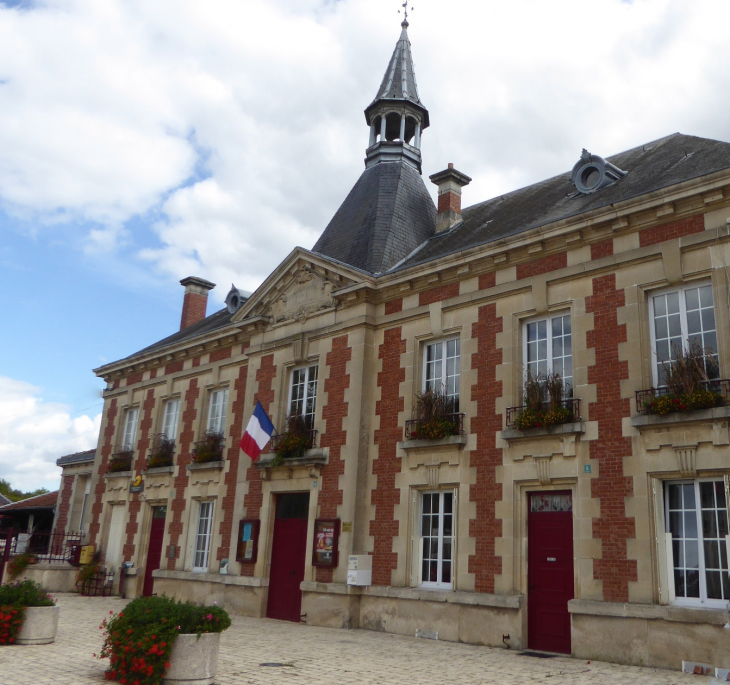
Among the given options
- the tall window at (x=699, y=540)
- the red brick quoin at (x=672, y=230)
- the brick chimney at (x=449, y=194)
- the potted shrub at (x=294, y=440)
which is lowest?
the tall window at (x=699, y=540)

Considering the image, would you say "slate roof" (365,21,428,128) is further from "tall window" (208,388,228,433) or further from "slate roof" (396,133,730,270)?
"tall window" (208,388,228,433)

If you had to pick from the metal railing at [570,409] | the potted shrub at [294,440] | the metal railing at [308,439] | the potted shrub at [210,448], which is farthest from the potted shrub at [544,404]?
the potted shrub at [210,448]

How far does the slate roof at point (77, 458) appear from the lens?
84.0 ft

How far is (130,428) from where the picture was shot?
21641mm

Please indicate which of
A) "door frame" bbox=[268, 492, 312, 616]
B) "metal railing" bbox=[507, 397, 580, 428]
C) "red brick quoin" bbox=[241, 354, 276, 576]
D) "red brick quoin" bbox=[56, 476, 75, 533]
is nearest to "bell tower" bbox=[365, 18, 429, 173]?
"red brick quoin" bbox=[241, 354, 276, 576]

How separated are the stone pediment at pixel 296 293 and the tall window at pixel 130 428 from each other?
6.28m

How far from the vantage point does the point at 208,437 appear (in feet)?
58.1

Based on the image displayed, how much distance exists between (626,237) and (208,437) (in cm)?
1110

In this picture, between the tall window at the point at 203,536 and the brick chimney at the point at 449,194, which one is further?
the tall window at the point at 203,536

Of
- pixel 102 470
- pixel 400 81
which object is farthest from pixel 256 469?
pixel 400 81

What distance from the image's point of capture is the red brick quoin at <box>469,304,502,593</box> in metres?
11.3

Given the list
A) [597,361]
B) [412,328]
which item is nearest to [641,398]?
[597,361]

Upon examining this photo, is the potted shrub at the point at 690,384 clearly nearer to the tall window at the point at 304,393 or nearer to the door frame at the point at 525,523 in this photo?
the door frame at the point at 525,523

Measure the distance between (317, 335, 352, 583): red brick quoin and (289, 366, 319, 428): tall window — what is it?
638 millimetres
